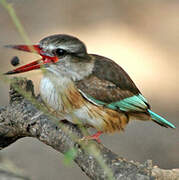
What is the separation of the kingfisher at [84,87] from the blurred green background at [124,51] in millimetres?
2468

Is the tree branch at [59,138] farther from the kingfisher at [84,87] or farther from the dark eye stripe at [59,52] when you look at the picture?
the dark eye stripe at [59,52]

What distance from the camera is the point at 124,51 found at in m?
7.17

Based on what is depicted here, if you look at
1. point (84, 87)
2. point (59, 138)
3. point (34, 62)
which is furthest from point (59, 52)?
point (59, 138)

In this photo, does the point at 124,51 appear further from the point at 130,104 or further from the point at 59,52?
the point at 59,52

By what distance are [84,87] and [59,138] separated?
0.50 metres

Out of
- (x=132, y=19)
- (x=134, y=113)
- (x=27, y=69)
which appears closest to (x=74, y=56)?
(x=27, y=69)

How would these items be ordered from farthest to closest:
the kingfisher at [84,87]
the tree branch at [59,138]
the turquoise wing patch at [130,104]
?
the turquoise wing patch at [130,104]
the kingfisher at [84,87]
the tree branch at [59,138]

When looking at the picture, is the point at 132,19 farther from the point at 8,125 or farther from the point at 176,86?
the point at 8,125

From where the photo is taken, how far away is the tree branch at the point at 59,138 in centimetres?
236

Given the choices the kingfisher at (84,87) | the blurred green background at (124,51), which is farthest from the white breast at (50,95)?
the blurred green background at (124,51)

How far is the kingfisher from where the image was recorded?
2889 mm

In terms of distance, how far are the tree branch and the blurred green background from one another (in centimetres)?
252

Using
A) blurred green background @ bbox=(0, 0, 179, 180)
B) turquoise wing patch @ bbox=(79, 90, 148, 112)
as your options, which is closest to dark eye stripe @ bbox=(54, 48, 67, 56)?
turquoise wing patch @ bbox=(79, 90, 148, 112)

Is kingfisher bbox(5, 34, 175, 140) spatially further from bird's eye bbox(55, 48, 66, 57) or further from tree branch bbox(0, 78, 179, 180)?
tree branch bbox(0, 78, 179, 180)
